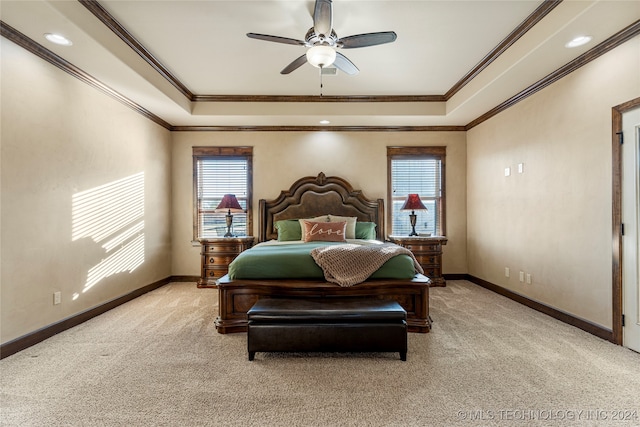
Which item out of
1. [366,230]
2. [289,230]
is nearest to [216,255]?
[289,230]

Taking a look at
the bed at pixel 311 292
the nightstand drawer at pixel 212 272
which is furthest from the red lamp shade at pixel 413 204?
the nightstand drawer at pixel 212 272

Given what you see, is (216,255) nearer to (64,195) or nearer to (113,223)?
(113,223)

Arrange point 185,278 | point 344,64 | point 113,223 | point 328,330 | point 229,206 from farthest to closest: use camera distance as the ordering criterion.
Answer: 1. point 185,278
2. point 229,206
3. point 113,223
4. point 344,64
5. point 328,330

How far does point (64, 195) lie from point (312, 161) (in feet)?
11.5

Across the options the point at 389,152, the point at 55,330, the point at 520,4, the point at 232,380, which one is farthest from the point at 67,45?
the point at 389,152

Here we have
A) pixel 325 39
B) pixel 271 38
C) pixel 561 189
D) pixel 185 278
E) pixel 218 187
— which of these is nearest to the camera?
pixel 271 38

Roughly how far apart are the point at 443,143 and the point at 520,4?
3012mm

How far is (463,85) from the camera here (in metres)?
4.46

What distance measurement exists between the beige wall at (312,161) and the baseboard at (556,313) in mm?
1011

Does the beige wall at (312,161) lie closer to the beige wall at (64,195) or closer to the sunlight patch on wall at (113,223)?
the beige wall at (64,195)

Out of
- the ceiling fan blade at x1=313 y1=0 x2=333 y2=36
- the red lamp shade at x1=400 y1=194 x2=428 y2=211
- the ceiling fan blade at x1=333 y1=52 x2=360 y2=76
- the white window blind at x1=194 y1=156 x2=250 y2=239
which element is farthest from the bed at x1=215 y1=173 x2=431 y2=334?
the white window blind at x1=194 y1=156 x2=250 y2=239

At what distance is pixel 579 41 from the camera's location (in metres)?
2.87

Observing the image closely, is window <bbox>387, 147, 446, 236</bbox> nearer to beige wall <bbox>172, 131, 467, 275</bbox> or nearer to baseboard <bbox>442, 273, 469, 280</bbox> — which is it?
beige wall <bbox>172, 131, 467, 275</bbox>

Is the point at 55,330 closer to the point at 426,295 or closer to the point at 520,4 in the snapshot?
the point at 426,295
